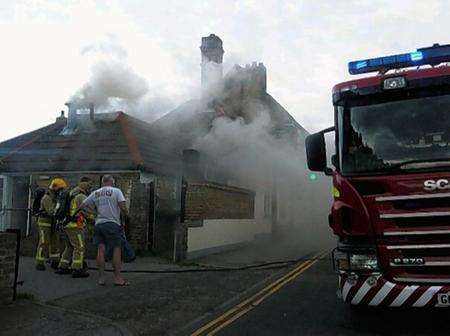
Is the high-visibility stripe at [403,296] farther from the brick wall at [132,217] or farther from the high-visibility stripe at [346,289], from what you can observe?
the brick wall at [132,217]

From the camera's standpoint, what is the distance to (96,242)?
26.7 feet

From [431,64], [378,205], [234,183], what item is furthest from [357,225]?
[234,183]

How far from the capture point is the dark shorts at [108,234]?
8.05 meters

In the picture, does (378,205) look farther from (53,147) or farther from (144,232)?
(53,147)

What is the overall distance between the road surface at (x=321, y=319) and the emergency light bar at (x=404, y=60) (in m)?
2.89

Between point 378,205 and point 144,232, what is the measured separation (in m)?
8.19

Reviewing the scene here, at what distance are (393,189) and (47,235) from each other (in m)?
6.37

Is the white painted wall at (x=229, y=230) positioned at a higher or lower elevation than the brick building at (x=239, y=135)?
lower

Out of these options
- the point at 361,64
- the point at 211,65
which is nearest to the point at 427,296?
the point at 361,64

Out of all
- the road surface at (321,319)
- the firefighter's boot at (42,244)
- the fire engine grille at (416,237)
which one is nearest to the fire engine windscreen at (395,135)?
the fire engine grille at (416,237)

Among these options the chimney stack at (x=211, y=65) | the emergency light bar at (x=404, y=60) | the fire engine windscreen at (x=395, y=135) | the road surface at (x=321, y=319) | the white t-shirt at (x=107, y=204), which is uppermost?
the chimney stack at (x=211, y=65)

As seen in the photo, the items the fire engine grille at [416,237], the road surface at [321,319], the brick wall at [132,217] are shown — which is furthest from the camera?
the brick wall at [132,217]

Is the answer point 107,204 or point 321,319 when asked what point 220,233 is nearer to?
point 107,204

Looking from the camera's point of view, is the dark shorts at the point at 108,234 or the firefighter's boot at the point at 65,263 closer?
the dark shorts at the point at 108,234
